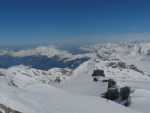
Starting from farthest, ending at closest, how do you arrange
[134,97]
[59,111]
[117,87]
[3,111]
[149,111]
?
1. [117,87]
2. [134,97]
3. [149,111]
4. [59,111]
5. [3,111]

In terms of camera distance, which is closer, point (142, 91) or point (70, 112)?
point (70, 112)

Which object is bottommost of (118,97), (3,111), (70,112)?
(118,97)

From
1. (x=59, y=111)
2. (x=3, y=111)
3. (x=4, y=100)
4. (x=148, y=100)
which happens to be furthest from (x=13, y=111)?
(x=148, y=100)

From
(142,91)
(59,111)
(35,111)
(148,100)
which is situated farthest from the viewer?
(142,91)

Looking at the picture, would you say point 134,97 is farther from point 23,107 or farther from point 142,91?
point 23,107

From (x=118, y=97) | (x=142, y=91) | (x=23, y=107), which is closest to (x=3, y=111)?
(x=23, y=107)

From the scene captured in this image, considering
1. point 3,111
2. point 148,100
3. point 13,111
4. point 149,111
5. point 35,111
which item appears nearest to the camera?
point 3,111

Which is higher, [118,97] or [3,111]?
[3,111]

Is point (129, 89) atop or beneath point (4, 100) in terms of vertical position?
beneath

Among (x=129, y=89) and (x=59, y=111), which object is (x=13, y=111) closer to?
(x=59, y=111)
